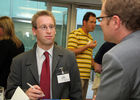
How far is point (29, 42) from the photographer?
462 cm

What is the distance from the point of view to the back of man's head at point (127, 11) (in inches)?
34.2

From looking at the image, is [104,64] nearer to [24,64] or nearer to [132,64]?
[132,64]

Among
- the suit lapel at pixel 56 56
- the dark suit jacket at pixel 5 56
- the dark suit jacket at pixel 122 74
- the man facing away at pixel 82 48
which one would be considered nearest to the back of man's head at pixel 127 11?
the dark suit jacket at pixel 122 74

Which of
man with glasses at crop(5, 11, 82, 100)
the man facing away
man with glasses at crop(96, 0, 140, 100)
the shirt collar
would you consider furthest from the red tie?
the man facing away

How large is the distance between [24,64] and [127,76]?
3.30 feet

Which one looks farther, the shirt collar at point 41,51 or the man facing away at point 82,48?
the man facing away at point 82,48

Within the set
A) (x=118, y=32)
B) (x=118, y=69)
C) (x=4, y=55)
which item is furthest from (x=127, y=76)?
(x=4, y=55)

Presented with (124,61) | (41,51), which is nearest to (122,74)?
(124,61)

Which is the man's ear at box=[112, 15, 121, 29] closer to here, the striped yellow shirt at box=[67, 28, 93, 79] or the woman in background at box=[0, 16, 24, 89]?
the woman in background at box=[0, 16, 24, 89]

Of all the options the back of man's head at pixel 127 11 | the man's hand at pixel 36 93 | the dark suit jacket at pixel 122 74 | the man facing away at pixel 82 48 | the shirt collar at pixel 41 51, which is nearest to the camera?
the dark suit jacket at pixel 122 74

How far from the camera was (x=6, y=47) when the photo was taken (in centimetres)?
230

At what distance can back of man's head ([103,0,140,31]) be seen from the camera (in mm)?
868

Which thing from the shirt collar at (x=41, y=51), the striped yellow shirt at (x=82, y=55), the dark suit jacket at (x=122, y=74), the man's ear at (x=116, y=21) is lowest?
the striped yellow shirt at (x=82, y=55)

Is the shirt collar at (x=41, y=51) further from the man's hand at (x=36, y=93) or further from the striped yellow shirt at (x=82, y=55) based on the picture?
the striped yellow shirt at (x=82, y=55)
